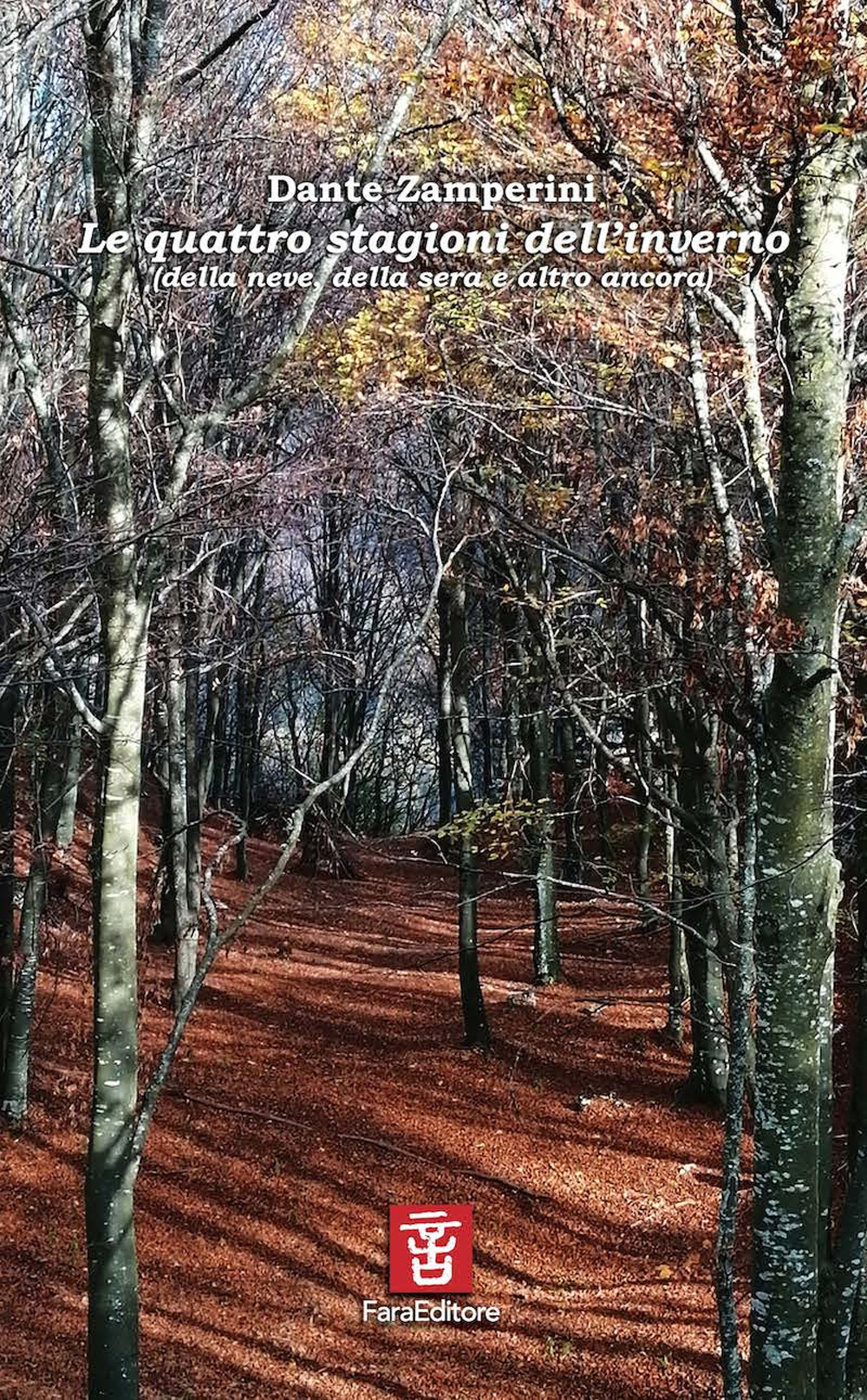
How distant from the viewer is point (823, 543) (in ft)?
14.4

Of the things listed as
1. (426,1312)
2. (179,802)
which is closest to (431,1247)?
(426,1312)

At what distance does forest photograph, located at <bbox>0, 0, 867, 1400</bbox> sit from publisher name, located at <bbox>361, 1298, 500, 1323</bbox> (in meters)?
0.05

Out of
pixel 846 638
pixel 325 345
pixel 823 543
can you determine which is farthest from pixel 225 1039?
pixel 823 543

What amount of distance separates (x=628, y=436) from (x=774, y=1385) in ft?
21.5

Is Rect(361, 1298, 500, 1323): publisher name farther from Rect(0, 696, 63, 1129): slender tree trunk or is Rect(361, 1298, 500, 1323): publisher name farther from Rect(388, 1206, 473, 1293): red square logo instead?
Rect(0, 696, 63, 1129): slender tree trunk

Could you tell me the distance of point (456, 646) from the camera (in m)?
12.9

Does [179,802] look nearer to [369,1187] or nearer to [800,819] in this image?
[369,1187]

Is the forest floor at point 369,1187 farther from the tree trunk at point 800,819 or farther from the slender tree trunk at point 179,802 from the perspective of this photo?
the tree trunk at point 800,819

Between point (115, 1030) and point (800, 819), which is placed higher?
point (800, 819)

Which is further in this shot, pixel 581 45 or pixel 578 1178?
pixel 578 1178

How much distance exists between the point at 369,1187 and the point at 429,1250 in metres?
1.10

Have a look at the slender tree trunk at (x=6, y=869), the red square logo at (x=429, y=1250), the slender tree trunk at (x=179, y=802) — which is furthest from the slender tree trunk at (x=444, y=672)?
the slender tree trunk at (x=6, y=869)

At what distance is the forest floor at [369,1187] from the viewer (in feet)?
26.7

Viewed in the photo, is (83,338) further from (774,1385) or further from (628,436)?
(774,1385)
